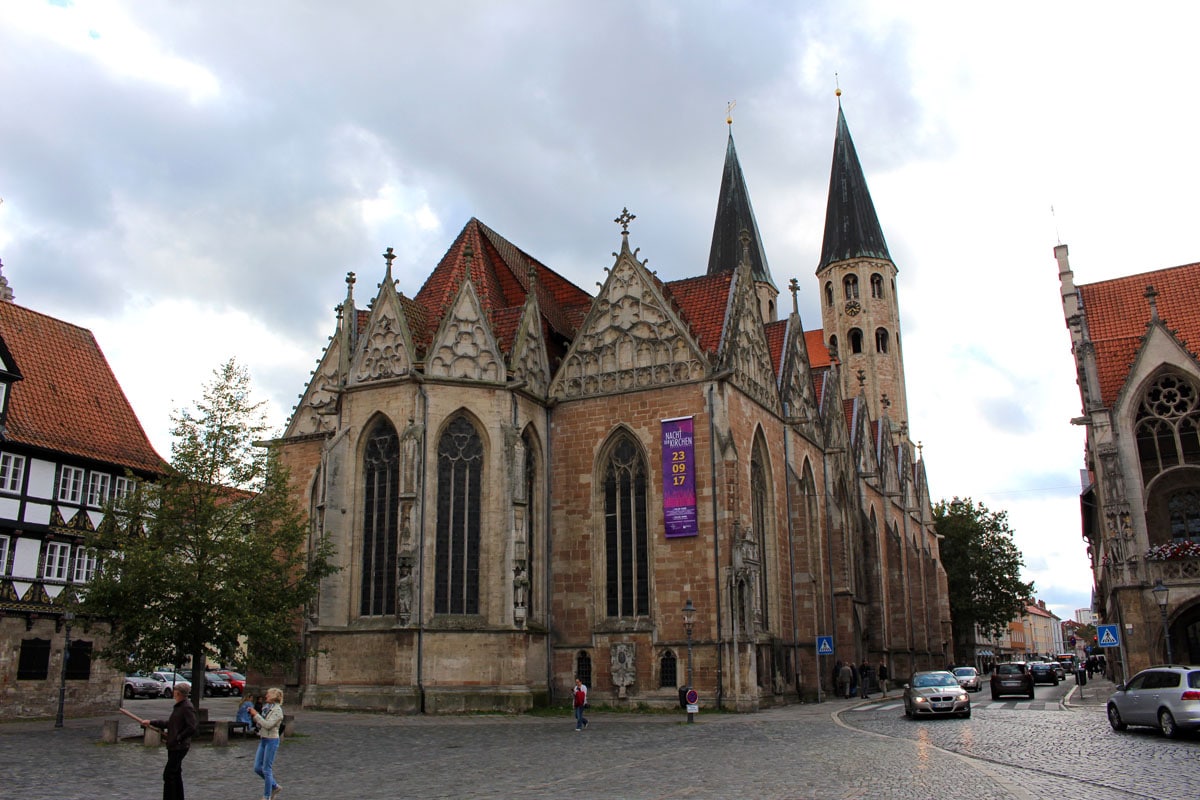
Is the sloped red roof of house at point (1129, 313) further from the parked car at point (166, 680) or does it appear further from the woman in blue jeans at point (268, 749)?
the parked car at point (166, 680)

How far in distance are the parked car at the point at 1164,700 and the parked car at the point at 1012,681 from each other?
14.9 m

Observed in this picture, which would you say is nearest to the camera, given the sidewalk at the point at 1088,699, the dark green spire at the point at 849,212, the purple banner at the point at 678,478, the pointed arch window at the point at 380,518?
the pointed arch window at the point at 380,518

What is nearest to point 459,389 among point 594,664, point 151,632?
point 594,664

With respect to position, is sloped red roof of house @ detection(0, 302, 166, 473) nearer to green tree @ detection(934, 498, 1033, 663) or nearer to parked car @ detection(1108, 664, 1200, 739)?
parked car @ detection(1108, 664, 1200, 739)

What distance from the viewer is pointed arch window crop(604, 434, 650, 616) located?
102 ft

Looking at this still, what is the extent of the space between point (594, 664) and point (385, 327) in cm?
1239

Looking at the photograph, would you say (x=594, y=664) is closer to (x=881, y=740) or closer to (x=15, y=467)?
(x=881, y=740)

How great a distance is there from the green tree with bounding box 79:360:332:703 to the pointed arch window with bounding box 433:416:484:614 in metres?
4.91

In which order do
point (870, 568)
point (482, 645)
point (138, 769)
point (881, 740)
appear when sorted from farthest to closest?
1. point (870, 568)
2. point (482, 645)
3. point (881, 740)
4. point (138, 769)

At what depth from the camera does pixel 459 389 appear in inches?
1206

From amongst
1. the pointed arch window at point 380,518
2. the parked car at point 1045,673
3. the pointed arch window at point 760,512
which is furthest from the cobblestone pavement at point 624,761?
the parked car at point 1045,673

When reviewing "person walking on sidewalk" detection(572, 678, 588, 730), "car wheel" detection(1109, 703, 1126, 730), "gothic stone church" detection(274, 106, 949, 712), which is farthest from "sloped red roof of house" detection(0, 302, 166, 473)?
"car wheel" detection(1109, 703, 1126, 730)

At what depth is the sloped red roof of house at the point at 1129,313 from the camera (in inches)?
1543

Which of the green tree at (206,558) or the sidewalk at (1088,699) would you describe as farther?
the sidewalk at (1088,699)
